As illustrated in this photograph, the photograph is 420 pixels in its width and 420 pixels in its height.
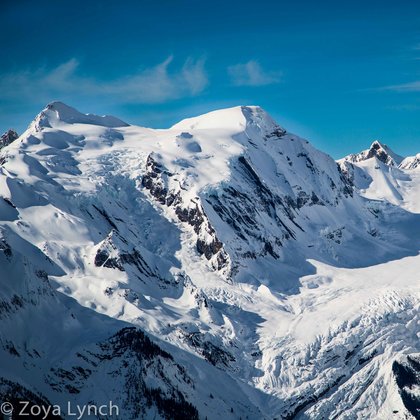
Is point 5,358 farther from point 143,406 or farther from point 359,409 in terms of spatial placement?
point 359,409

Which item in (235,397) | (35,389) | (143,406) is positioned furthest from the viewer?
(235,397)

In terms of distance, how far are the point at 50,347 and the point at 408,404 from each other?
88.2 m

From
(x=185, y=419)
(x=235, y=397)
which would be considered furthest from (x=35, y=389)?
(x=235, y=397)

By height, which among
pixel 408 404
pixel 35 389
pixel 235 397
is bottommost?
pixel 35 389

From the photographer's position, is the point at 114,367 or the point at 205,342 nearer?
the point at 114,367

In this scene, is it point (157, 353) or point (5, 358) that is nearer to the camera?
point (5, 358)

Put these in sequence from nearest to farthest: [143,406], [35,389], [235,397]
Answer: [35,389] < [143,406] < [235,397]

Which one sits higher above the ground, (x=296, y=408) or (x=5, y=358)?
(x=296, y=408)

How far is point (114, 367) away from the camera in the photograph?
178250mm

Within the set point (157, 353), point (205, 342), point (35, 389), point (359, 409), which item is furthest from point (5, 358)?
point (359, 409)

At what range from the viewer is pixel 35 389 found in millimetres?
161250

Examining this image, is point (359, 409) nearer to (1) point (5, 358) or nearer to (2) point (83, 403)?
(2) point (83, 403)

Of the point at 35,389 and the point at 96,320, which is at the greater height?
the point at 96,320

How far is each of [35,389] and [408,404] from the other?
9241 cm
